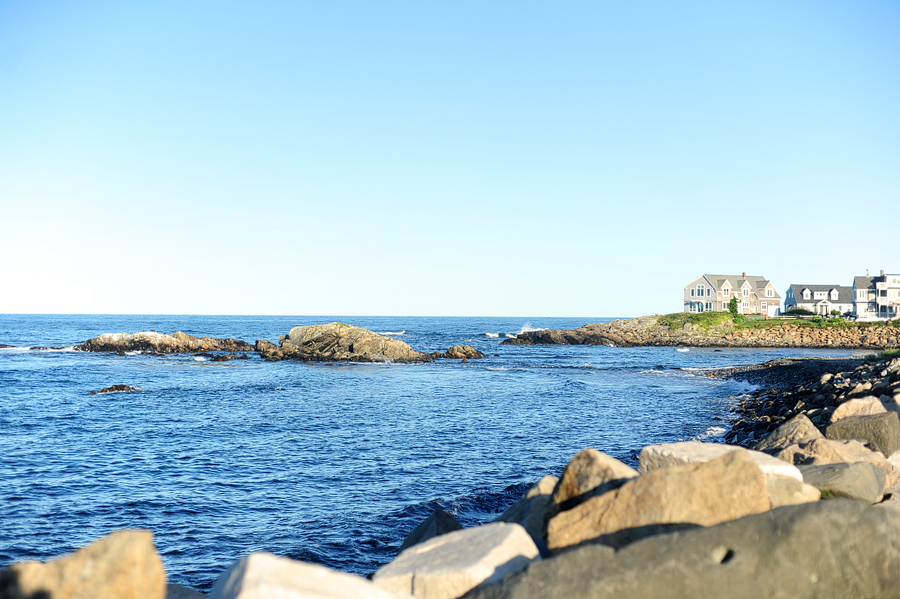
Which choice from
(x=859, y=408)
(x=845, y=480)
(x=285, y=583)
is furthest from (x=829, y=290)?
(x=285, y=583)

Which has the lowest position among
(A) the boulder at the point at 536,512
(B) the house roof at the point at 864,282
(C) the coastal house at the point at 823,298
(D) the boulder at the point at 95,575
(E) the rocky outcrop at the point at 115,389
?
(E) the rocky outcrop at the point at 115,389

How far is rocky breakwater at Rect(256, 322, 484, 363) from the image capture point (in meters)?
63.2

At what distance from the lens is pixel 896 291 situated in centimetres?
10169

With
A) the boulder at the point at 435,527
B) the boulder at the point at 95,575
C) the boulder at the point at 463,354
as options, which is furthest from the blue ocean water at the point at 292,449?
the boulder at the point at 463,354

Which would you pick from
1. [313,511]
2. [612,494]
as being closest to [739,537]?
[612,494]

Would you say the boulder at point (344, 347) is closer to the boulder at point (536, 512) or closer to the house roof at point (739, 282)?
the boulder at point (536, 512)

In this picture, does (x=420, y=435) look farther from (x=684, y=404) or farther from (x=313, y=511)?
(x=684, y=404)

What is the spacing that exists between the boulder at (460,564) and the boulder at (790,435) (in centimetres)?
731

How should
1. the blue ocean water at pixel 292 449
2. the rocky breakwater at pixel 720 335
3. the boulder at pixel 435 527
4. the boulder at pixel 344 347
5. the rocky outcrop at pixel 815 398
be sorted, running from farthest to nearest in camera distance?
1. the rocky breakwater at pixel 720 335
2. the boulder at pixel 344 347
3. the rocky outcrop at pixel 815 398
4. the blue ocean water at pixel 292 449
5. the boulder at pixel 435 527

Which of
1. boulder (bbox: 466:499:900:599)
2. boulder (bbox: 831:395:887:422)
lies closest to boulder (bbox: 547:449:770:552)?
boulder (bbox: 466:499:900:599)

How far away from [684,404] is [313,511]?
2416cm

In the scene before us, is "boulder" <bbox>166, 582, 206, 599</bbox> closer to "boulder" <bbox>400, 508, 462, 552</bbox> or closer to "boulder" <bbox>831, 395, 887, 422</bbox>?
"boulder" <bbox>400, 508, 462, 552</bbox>

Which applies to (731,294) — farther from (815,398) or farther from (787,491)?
(787,491)

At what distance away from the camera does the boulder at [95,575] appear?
13.9 feet
